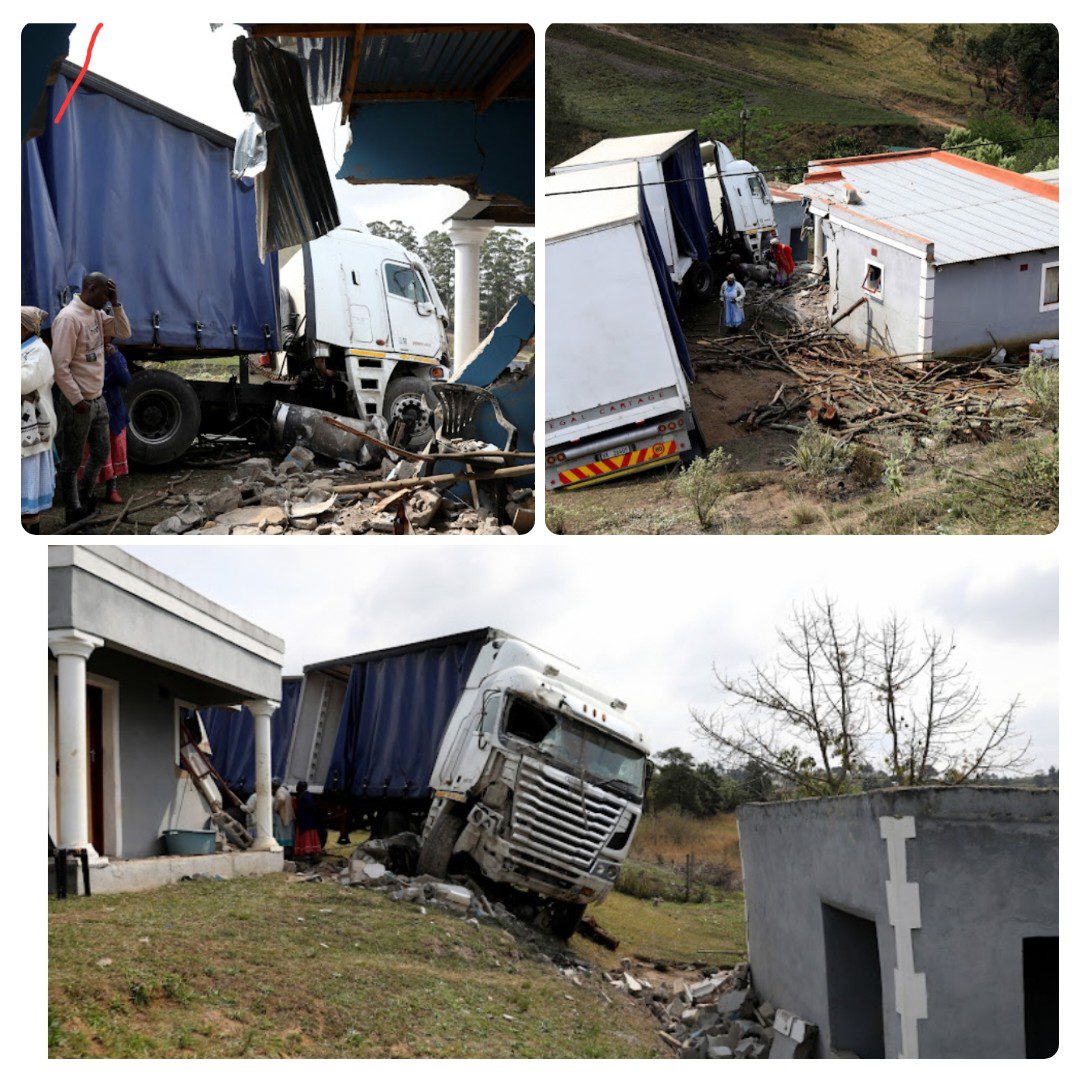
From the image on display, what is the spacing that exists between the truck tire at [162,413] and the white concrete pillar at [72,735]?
171 centimetres

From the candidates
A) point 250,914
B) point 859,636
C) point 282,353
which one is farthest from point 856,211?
point 250,914

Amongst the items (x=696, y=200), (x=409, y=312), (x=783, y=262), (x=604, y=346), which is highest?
(x=696, y=200)

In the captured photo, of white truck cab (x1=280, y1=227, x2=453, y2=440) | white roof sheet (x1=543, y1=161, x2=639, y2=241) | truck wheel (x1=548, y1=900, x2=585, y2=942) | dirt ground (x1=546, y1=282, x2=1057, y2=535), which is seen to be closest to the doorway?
white truck cab (x1=280, y1=227, x2=453, y2=440)

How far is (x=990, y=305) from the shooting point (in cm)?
846

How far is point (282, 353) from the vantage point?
10.6 metres

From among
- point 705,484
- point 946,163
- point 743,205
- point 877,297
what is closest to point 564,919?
point 705,484

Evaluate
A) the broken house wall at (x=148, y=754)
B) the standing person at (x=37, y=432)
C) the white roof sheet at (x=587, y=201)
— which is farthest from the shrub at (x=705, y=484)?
the broken house wall at (x=148, y=754)

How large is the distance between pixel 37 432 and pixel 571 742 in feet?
14.8

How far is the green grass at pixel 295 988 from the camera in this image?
17.1 ft

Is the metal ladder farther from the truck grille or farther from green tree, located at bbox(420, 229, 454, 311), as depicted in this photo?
green tree, located at bbox(420, 229, 454, 311)

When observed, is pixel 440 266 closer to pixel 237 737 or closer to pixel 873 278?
pixel 873 278

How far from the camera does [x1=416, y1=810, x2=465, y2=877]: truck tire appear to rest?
8758mm

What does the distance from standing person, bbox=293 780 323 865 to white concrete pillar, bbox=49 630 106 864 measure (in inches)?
175

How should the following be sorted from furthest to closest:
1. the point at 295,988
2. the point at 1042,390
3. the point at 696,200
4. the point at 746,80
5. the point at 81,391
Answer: the point at 696,200 < the point at 746,80 < the point at 1042,390 < the point at 81,391 < the point at 295,988
